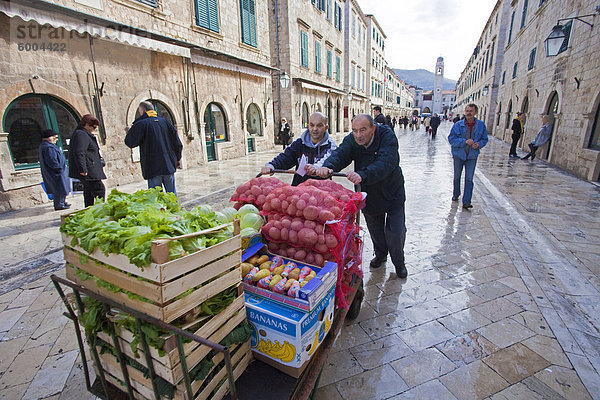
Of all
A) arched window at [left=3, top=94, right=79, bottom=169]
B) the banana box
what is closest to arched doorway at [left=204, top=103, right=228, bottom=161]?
arched window at [left=3, top=94, right=79, bottom=169]

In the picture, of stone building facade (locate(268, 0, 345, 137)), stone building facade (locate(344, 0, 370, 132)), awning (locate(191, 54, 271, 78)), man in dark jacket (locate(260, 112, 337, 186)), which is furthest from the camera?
stone building facade (locate(344, 0, 370, 132))

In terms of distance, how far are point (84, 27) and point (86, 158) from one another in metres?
3.98

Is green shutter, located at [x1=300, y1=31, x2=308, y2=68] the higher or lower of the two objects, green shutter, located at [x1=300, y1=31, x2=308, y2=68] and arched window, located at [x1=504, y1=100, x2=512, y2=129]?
the higher

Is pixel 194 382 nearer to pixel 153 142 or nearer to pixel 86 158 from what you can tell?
pixel 153 142

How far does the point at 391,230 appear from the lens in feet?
11.9

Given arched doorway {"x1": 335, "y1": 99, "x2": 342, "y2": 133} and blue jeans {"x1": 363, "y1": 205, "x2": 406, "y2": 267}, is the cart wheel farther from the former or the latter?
arched doorway {"x1": 335, "y1": 99, "x2": 342, "y2": 133}

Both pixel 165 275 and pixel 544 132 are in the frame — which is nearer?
pixel 165 275

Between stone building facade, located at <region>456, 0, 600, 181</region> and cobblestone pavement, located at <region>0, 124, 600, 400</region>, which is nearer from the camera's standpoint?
cobblestone pavement, located at <region>0, 124, 600, 400</region>

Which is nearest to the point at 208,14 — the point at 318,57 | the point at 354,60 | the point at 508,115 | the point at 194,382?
the point at 318,57

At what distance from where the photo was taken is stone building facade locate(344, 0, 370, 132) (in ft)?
98.6

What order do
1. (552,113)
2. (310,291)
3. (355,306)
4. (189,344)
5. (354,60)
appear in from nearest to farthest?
(189,344) → (310,291) → (355,306) → (552,113) → (354,60)

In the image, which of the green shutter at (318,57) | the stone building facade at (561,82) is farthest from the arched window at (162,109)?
the green shutter at (318,57)

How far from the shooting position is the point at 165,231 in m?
1.51

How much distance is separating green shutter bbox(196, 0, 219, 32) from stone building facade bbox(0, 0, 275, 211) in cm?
4
